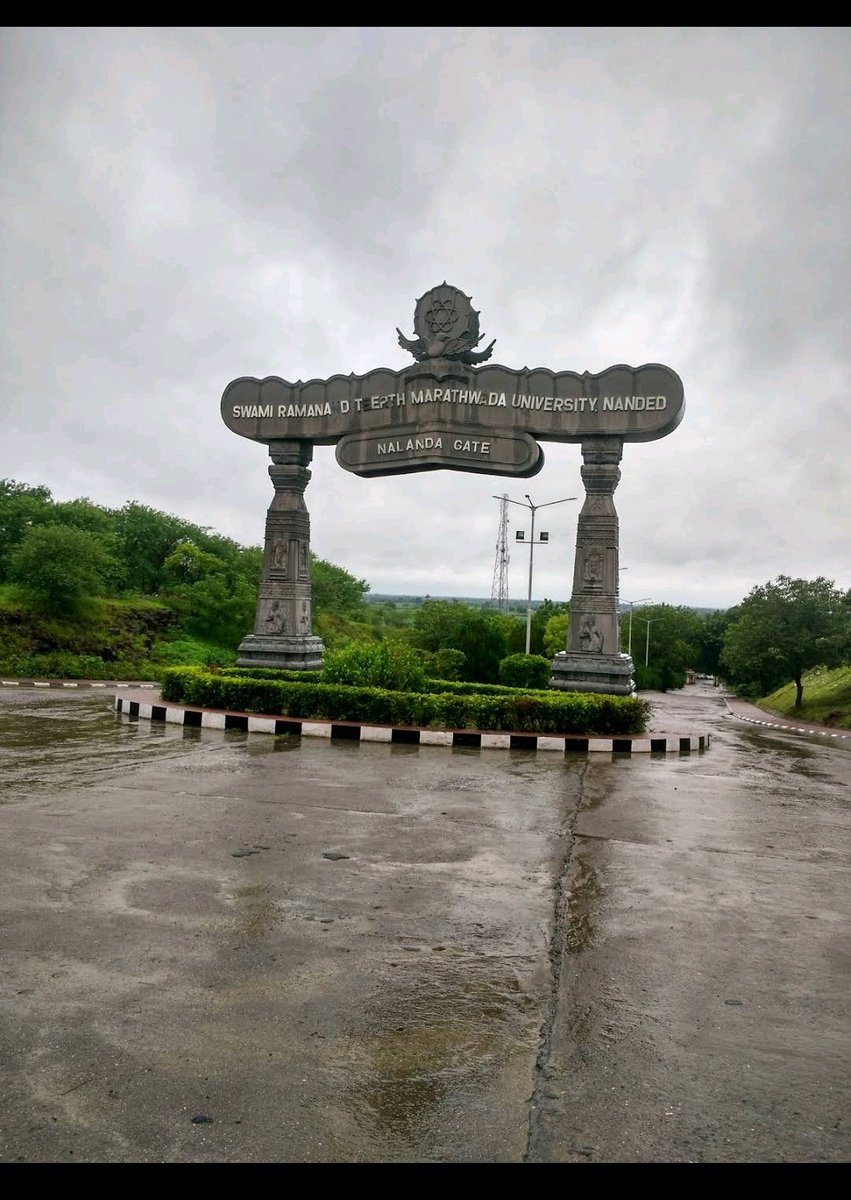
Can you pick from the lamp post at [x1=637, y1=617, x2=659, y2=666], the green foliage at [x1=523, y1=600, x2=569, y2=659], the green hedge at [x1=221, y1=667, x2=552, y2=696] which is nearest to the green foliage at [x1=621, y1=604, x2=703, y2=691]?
the lamp post at [x1=637, y1=617, x2=659, y2=666]

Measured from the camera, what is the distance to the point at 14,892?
412 cm

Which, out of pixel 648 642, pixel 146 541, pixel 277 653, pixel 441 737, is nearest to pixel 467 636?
pixel 277 653

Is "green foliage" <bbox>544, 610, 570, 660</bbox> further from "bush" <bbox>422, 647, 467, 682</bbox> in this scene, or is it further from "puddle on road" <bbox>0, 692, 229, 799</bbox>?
"puddle on road" <bbox>0, 692, 229, 799</bbox>

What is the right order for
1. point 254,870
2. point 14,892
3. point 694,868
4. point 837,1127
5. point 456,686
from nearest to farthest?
1. point 837,1127
2. point 14,892
3. point 254,870
4. point 694,868
5. point 456,686

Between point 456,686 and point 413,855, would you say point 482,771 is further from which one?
point 456,686

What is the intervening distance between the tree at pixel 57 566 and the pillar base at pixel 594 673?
15.6 meters

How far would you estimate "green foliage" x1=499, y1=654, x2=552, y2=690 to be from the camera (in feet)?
50.8

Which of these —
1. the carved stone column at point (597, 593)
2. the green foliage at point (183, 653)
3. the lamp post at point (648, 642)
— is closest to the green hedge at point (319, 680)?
the carved stone column at point (597, 593)

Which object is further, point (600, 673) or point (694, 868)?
point (600, 673)

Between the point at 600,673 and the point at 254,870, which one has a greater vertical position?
the point at 600,673

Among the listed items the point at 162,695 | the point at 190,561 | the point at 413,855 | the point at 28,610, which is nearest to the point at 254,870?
the point at 413,855

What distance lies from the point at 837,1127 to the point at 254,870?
10.4 ft

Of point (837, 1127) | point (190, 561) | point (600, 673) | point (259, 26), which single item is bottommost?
point (837, 1127)
